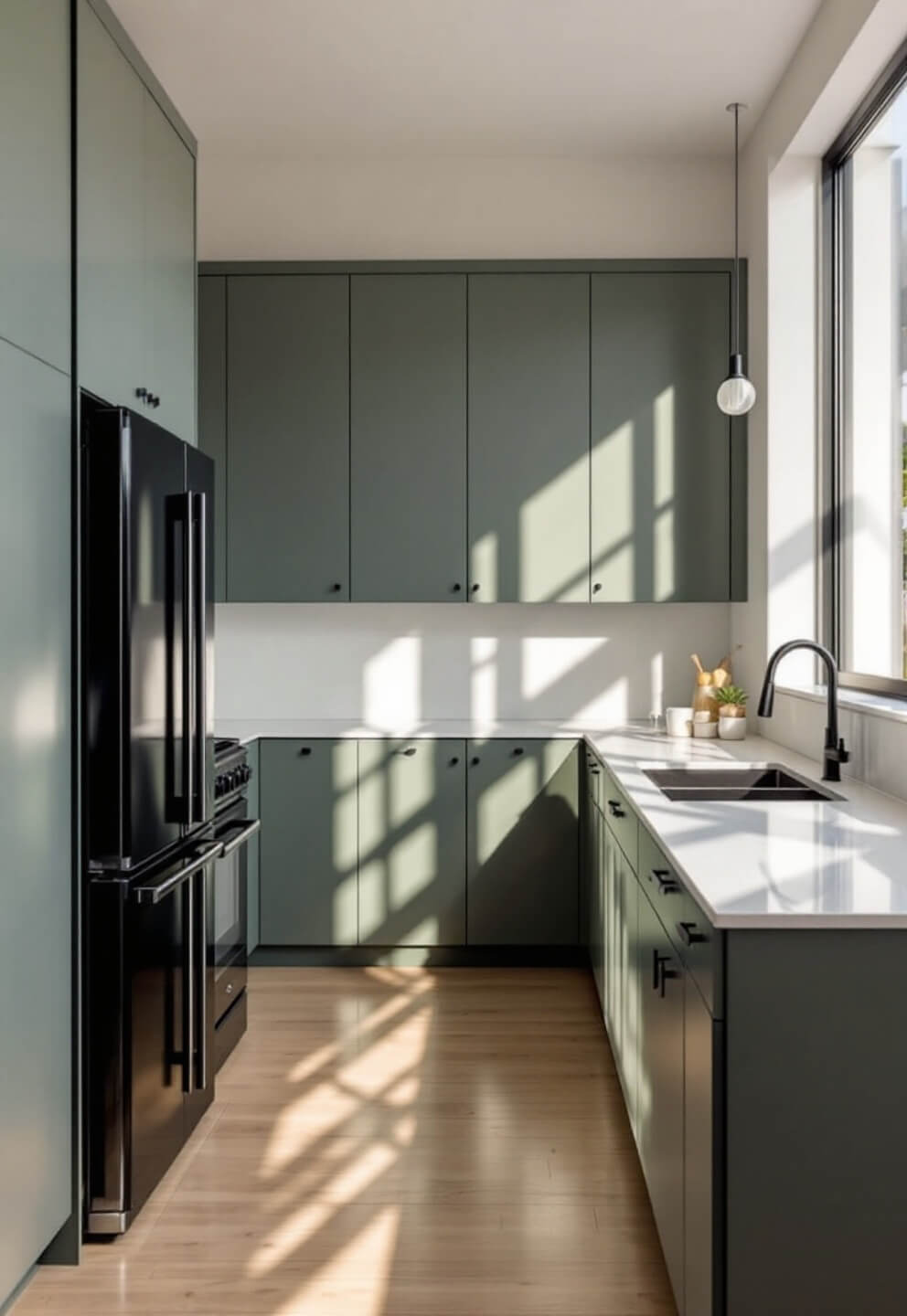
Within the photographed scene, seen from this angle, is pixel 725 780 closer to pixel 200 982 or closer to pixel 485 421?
pixel 200 982

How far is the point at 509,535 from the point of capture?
416 centimetres

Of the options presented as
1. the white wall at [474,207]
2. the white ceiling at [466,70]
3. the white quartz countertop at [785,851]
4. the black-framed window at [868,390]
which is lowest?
the white quartz countertop at [785,851]

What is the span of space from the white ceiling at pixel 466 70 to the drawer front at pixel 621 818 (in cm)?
225

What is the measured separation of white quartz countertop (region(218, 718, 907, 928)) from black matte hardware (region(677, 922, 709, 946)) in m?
0.06

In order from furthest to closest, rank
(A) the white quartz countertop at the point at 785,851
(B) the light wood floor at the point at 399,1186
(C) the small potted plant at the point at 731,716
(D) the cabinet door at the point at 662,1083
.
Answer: (C) the small potted plant at the point at 731,716 → (B) the light wood floor at the point at 399,1186 → (D) the cabinet door at the point at 662,1083 → (A) the white quartz countertop at the point at 785,851

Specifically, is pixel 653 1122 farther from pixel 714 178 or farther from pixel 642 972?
pixel 714 178

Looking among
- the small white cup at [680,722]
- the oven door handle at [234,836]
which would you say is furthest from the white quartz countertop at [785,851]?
the oven door handle at [234,836]

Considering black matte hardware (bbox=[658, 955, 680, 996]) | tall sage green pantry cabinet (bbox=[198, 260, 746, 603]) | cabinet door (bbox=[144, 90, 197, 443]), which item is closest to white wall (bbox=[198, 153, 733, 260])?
tall sage green pantry cabinet (bbox=[198, 260, 746, 603])

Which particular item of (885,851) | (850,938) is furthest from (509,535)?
(850,938)

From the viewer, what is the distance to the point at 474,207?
4402 mm

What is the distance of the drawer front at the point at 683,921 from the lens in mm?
1620

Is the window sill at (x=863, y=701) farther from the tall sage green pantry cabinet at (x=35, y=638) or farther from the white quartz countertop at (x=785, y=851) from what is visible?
the tall sage green pantry cabinet at (x=35, y=638)

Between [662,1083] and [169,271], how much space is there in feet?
7.53

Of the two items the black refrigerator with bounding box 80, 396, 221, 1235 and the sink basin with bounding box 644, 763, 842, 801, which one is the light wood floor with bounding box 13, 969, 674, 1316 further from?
the sink basin with bounding box 644, 763, 842, 801
